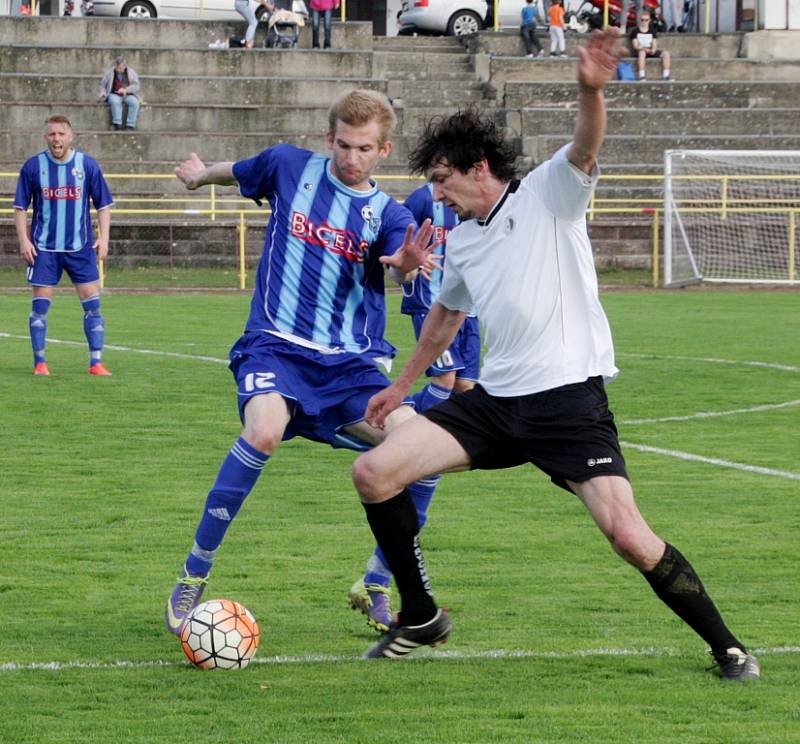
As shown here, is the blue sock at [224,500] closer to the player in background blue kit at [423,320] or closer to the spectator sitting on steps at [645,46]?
the player in background blue kit at [423,320]

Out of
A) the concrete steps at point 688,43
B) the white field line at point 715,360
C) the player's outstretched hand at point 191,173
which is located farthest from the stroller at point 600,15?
the player's outstretched hand at point 191,173

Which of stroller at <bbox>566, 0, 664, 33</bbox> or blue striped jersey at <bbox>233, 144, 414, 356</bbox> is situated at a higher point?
stroller at <bbox>566, 0, 664, 33</bbox>

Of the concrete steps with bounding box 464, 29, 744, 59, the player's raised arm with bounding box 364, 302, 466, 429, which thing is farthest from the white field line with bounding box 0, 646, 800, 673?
the concrete steps with bounding box 464, 29, 744, 59

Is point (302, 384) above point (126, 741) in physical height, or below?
above

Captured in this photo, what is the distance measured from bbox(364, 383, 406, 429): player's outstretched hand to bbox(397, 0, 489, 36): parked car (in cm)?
3071

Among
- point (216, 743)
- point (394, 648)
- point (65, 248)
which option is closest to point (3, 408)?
point (65, 248)

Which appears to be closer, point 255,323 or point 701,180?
point 255,323

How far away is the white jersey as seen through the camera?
482 centimetres

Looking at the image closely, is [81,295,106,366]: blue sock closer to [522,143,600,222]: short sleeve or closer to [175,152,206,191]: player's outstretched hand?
[175,152,206,191]: player's outstretched hand

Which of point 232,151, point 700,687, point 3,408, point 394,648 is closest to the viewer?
point 700,687

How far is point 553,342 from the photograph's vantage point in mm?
4848

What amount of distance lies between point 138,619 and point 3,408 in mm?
5977

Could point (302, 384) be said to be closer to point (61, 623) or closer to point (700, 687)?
point (61, 623)

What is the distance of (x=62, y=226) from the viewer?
12961 millimetres
